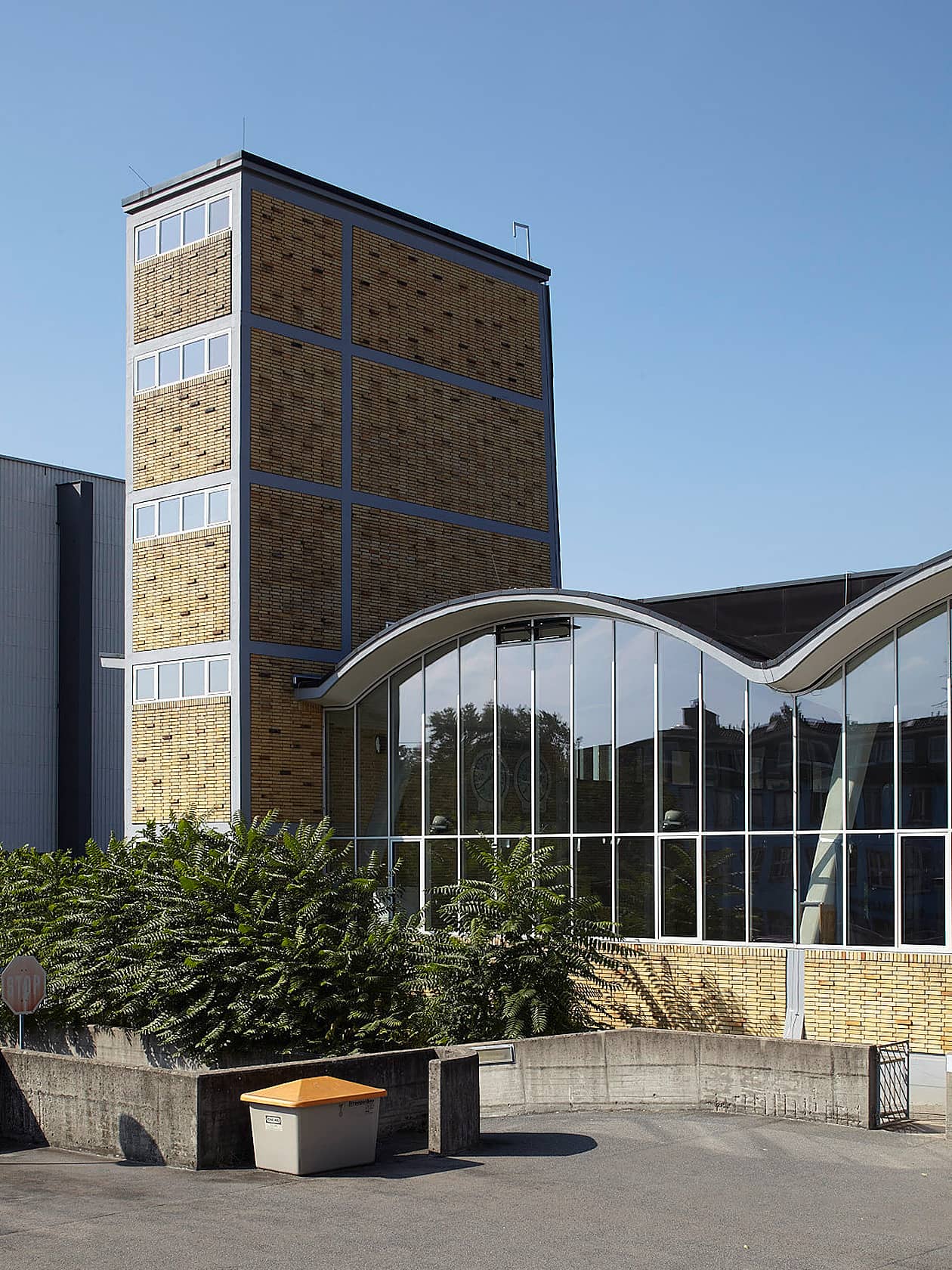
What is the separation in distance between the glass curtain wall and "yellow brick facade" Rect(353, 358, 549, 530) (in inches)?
199

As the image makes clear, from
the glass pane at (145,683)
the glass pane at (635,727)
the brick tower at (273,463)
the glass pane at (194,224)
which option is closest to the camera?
the glass pane at (635,727)

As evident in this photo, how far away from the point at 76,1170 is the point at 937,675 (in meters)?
12.9

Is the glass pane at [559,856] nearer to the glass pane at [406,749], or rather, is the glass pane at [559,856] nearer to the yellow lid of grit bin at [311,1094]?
the glass pane at [406,749]

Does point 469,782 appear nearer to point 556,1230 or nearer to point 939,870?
point 939,870

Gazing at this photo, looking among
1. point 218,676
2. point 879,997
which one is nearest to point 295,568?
point 218,676

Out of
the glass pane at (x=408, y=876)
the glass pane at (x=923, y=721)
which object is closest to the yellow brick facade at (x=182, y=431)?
the glass pane at (x=408, y=876)

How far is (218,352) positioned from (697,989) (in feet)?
47.8

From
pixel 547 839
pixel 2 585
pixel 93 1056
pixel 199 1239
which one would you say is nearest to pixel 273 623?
pixel 547 839

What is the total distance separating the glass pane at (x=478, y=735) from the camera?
25922mm

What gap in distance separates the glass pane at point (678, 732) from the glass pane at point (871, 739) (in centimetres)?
253

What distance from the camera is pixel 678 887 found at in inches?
912

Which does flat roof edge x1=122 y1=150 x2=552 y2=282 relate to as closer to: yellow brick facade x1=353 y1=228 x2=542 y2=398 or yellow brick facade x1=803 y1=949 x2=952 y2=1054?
yellow brick facade x1=353 y1=228 x2=542 y2=398

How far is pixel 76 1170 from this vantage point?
586 inches

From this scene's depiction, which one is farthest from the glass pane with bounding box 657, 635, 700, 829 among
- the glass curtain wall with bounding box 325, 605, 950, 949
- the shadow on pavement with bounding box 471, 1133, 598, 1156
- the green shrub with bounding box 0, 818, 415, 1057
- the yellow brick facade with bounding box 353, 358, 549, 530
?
the yellow brick facade with bounding box 353, 358, 549, 530
